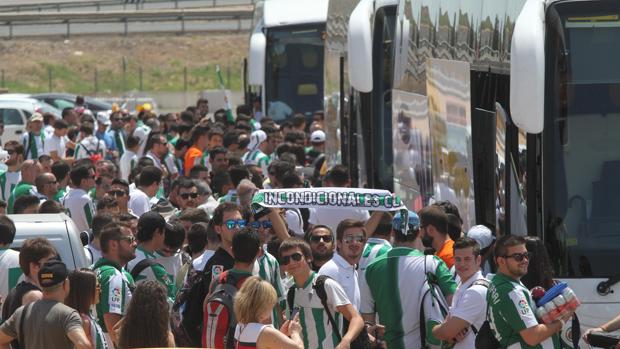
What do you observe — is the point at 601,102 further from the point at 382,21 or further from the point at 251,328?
the point at 382,21

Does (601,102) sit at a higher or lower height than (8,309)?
higher

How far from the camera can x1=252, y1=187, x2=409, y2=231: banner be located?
10250mm

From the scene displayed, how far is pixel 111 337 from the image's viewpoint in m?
9.34

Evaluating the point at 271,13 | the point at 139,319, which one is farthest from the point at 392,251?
the point at 271,13

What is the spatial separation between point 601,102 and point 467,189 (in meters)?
2.46

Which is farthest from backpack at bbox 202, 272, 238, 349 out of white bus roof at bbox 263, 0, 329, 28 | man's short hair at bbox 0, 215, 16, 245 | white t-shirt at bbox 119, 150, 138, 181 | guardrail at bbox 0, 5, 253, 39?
guardrail at bbox 0, 5, 253, 39

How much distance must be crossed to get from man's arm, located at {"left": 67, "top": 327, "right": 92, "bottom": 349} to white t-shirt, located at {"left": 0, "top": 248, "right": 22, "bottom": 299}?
2.08 meters

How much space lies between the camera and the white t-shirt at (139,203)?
1415 centimetres

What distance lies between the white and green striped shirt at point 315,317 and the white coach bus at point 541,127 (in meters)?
1.71

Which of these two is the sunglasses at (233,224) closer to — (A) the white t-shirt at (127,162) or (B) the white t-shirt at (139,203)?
(B) the white t-shirt at (139,203)

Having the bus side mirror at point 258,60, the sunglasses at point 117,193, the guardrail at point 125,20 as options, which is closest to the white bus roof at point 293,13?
the bus side mirror at point 258,60

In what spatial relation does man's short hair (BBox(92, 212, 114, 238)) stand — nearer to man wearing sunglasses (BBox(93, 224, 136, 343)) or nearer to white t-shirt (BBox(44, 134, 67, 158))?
man wearing sunglasses (BBox(93, 224, 136, 343))

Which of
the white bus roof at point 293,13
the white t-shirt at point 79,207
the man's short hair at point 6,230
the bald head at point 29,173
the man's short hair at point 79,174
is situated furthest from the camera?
the white bus roof at point 293,13

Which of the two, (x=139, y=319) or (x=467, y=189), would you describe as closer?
(x=139, y=319)
